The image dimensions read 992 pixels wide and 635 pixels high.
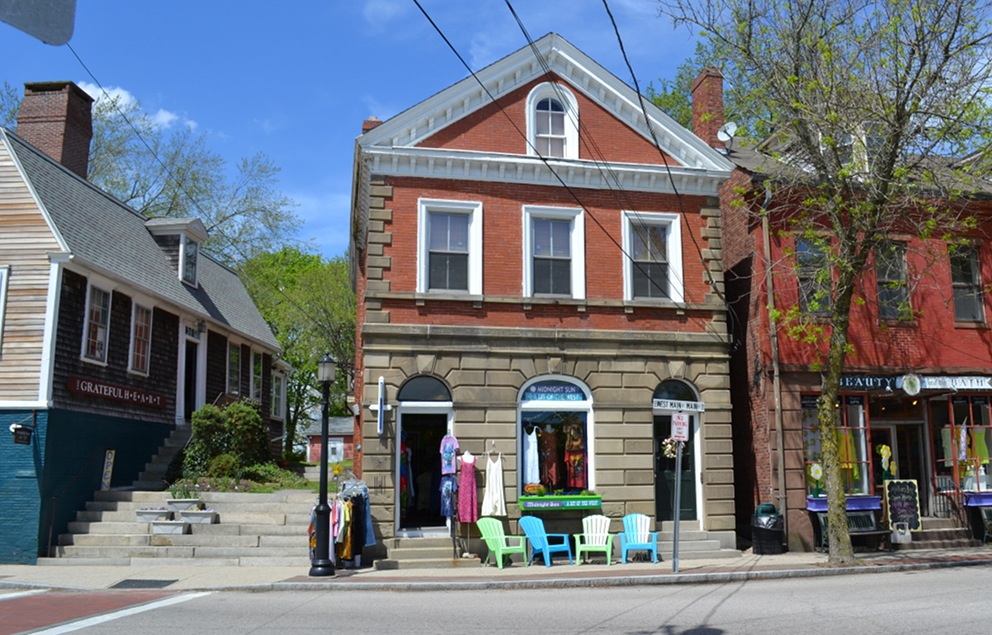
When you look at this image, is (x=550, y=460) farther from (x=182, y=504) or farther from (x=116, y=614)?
(x=116, y=614)

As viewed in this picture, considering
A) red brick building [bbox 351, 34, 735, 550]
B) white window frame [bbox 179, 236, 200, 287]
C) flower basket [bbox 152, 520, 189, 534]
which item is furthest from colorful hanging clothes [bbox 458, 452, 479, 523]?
white window frame [bbox 179, 236, 200, 287]

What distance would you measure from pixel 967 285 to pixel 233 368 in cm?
1998

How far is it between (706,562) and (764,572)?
5.82 ft

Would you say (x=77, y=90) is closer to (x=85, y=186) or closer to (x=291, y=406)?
(x=85, y=186)

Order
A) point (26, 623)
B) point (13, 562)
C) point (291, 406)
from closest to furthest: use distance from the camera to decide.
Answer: point (26, 623) < point (13, 562) < point (291, 406)

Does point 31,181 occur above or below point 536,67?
below

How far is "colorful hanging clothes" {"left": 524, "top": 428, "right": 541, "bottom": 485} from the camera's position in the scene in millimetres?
17375

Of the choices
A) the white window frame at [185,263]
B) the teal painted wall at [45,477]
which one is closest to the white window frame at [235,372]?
the white window frame at [185,263]

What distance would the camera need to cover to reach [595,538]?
1658 cm

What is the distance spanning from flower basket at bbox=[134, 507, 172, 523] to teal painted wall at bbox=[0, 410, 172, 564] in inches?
54.3

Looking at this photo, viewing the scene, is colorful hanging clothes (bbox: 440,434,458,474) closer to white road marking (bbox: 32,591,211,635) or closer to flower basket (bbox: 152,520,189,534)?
white road marking (bbox: 32,591,211,635)

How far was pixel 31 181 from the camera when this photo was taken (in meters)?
18.3

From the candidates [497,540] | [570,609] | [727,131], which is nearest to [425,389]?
[497,540]

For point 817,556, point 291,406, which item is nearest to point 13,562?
point 817,556
